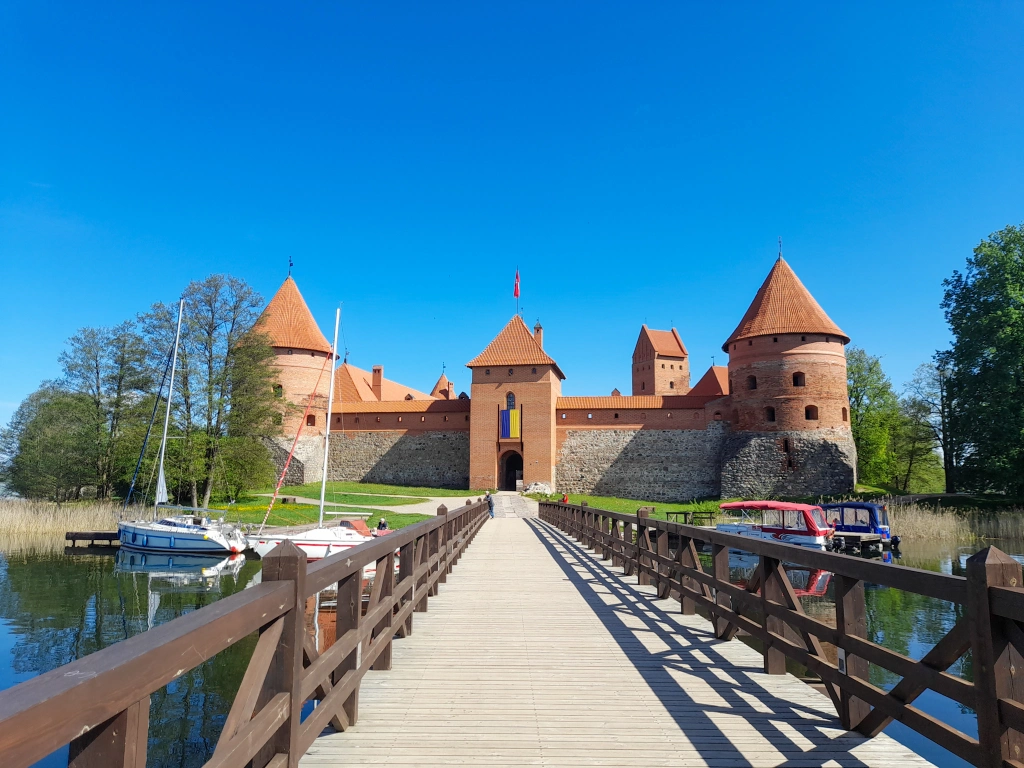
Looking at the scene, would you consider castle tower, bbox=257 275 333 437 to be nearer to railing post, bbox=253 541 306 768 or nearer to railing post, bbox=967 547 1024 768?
railing post, bbox=253 541 306 768

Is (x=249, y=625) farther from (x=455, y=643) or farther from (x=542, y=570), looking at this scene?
(x=542, y=570)

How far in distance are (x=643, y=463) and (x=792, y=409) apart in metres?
7.68

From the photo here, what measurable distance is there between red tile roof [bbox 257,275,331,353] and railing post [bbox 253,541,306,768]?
33154mm

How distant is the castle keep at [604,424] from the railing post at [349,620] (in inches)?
1091

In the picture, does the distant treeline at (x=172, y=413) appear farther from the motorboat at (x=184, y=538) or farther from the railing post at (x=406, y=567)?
the railing post at (x=406, y=567)

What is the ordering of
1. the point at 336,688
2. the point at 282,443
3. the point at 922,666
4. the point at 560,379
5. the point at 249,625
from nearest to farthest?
the point at 249,625
the point at 922,666
the point at 336,688
the point at 282,443
the point at 560,379

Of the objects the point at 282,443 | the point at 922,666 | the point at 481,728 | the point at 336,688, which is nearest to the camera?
the point at 922,666

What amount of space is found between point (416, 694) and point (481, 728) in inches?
25.2

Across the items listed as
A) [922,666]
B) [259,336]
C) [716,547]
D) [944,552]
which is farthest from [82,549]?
A: [944,552]

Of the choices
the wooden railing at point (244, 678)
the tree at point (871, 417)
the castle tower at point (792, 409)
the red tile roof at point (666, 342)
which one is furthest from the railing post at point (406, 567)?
the red tile roof at point (666, 342)

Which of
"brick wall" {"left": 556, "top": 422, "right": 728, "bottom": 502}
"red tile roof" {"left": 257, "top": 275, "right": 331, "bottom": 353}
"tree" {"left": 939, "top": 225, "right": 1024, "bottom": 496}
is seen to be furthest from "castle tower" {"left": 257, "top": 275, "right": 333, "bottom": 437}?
"tree" {"left": 939, "top": 225, "right": 1024, "bottom": 496}

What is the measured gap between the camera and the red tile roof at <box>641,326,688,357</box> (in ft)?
180

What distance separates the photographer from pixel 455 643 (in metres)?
4.97

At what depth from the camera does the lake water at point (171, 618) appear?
6074mm
